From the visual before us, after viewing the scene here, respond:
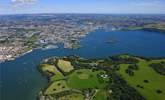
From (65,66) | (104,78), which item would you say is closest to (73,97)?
(104,78)

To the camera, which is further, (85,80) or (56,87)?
(85,80)

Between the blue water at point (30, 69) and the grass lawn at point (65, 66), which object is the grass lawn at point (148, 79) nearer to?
the grass lawn at point (65, 66)

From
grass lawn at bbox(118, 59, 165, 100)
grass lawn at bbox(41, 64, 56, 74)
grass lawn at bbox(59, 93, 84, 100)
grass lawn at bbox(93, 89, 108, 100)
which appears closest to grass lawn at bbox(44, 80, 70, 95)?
grass lawn at bbox(59, 93, 84, 100)

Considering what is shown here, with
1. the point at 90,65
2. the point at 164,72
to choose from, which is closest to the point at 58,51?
the point at 90,65

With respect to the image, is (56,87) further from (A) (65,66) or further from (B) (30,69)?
(B) (30,69)

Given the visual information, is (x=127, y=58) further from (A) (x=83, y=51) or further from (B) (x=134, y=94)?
(B) (x=134, y=94)

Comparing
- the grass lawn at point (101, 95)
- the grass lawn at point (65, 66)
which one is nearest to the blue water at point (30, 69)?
the grass lawn at point (65, 66)

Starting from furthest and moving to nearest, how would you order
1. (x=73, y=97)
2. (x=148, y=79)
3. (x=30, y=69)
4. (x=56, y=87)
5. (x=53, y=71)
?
(x=30, y=69), (x=53, y=71), (x=148, y=79), (x=56, y=87), (x=73, y=97)
